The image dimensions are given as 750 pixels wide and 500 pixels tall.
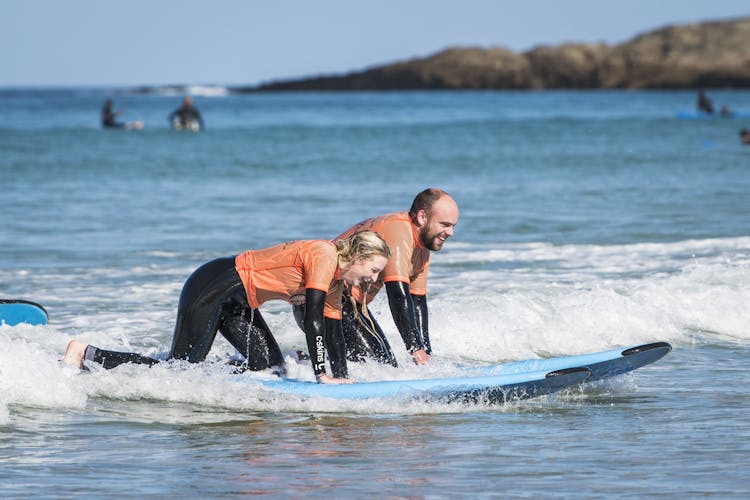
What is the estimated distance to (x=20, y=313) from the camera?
10070 mm

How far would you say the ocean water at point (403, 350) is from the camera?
6.39 metres

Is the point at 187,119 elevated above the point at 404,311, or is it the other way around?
the point at 187,119

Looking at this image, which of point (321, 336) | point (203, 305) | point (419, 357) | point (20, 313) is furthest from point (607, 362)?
point (20, 313)

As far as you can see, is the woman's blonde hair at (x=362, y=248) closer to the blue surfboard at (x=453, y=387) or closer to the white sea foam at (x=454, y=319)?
the blue surfboard at (x=453, y=387)

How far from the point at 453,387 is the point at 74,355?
2.62 m

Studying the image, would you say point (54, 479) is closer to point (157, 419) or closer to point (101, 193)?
point (157, 419)

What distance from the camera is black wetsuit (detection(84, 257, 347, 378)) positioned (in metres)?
7.68

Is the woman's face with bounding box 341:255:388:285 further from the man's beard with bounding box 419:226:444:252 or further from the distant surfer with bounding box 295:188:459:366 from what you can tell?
the man's beard with bounding box 419:226:444:252

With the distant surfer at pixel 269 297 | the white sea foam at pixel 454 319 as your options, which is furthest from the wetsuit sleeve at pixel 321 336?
the white sea foam at pixel 454 319

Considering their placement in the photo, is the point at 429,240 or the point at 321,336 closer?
the point at 321,336

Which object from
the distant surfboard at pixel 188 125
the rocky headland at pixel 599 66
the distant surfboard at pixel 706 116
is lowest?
the distant surfboard at pixel 706 116

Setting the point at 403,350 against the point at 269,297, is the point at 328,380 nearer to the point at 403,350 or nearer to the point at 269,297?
the point at 269,297

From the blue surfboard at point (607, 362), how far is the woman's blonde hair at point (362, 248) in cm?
153

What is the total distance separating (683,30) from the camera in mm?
145875
